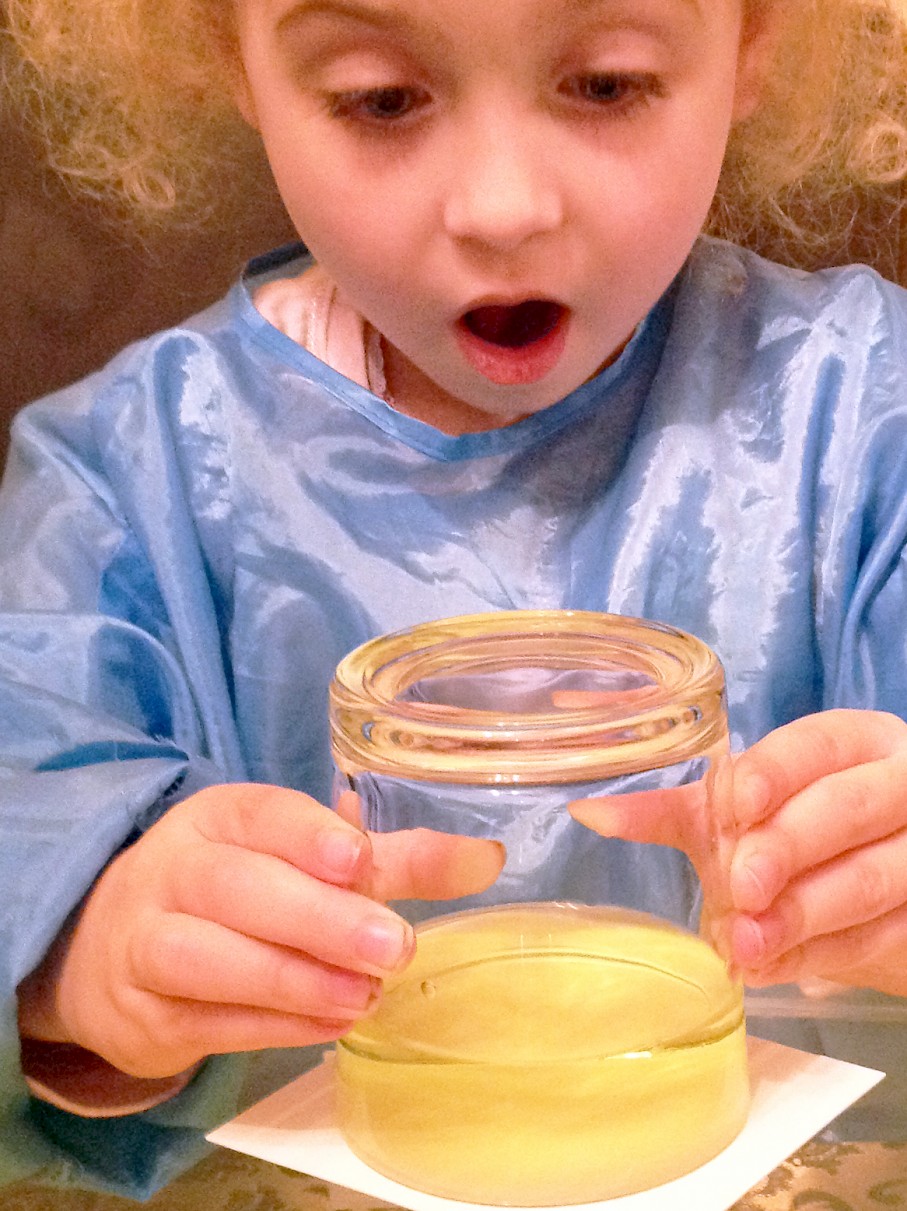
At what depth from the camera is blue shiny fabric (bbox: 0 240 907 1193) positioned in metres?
0.50

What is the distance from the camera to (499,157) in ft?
1.27

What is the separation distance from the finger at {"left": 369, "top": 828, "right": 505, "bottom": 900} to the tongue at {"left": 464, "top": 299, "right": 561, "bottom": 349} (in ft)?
0.65

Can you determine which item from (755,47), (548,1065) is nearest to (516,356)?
(755,47)

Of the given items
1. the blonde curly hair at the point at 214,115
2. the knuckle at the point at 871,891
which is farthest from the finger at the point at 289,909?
the blonde curly hair at the point at 214,115

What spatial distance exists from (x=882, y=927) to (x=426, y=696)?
4.8 inches

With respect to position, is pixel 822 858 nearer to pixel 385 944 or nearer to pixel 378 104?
pixel 385 944

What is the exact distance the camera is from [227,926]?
313 mm

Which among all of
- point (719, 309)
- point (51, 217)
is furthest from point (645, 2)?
point (51, 217)

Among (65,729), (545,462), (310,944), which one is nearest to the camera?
(310,944)

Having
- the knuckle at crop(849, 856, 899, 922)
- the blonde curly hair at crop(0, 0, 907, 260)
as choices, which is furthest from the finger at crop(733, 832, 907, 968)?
the blonde curly hair at crop(0, 0, 907, 260)

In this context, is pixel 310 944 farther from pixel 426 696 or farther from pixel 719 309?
pixel 719 309

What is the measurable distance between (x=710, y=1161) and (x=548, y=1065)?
0.04m

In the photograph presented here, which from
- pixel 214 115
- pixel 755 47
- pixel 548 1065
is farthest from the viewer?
pixel 214 115

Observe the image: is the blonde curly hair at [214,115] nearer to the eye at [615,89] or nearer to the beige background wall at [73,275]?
the beige background wall at [73,275]
